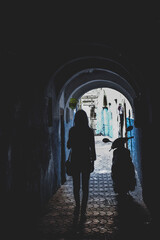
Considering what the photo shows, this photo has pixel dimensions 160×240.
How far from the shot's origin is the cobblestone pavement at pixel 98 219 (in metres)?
3.75

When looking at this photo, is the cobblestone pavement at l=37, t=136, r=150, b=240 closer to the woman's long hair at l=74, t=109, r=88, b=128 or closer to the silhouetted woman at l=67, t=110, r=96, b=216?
the silhouetted woman at l=67, t=110, r=96, b=216

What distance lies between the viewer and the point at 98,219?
4.43 meters

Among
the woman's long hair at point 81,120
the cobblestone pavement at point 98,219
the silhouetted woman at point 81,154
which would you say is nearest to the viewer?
the cobblestone pavement at point 98,219

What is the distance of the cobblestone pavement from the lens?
3.75m

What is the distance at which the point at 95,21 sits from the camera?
13.6ft

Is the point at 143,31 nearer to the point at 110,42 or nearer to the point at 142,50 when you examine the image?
the point at 142,50

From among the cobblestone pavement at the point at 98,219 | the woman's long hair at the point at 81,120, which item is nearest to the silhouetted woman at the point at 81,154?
the woman's long hair at the point at 81,120

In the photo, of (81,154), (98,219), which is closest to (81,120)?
(81,154)

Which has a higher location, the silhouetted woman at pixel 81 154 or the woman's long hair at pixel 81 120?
the woman's long hair at pixel 81 120

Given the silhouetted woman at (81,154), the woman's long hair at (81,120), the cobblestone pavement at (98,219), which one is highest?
the woman's long hair at (81,120)

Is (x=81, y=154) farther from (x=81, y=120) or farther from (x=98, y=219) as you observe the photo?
(x=98, y=219)

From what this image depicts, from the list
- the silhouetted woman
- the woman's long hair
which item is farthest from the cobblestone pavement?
the woman's long hair

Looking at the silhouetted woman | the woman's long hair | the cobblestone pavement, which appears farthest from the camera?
the woman's long hair

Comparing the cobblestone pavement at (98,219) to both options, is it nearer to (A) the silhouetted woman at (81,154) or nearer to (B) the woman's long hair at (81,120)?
(A) the silhouetted woman at (81,154)
